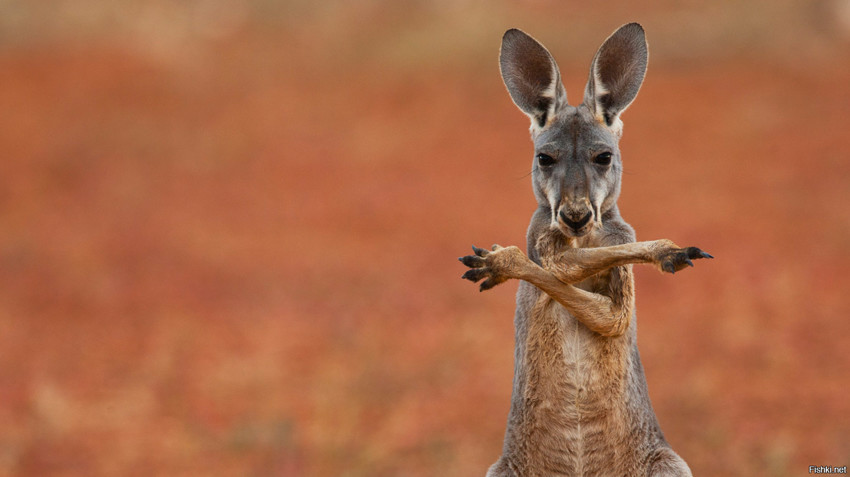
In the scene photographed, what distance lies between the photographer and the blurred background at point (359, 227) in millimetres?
10297

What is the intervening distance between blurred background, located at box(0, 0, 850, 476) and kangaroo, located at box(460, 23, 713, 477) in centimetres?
468

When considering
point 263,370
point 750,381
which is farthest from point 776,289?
point 263,370

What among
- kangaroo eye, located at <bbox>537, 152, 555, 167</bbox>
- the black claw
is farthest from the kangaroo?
the black claw

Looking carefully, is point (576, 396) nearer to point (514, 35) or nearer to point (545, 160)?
point (545, 160)

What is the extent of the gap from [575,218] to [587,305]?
386 millimetres

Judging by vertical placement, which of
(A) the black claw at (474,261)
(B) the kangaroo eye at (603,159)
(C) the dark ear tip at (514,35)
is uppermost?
(C) the dark ear tip at (514,35)

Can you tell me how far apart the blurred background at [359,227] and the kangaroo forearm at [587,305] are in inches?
196

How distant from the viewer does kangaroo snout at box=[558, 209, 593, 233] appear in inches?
139

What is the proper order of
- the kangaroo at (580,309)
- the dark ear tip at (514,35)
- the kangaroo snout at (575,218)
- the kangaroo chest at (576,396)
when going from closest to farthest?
the kangaroo snout at (575,218) → the kangaroo at (580,309) → the dark ear tip at (514,35) → the kangaroo chest at (576,396)

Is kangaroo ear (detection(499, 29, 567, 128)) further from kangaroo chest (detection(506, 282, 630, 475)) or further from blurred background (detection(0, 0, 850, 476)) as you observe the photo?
blurred background (detection(0, 0, 850, 476))

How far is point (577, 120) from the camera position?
3883 mm

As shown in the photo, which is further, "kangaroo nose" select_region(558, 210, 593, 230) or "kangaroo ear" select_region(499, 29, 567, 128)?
"kangaroo ear" select_region(499, 29, 567, 128)

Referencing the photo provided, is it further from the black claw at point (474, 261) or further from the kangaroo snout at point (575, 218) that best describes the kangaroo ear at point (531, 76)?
the black claw at point (474, 261)

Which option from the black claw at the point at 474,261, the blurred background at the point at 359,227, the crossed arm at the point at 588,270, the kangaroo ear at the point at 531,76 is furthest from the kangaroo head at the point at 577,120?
the blurred background at the point at 359,227
